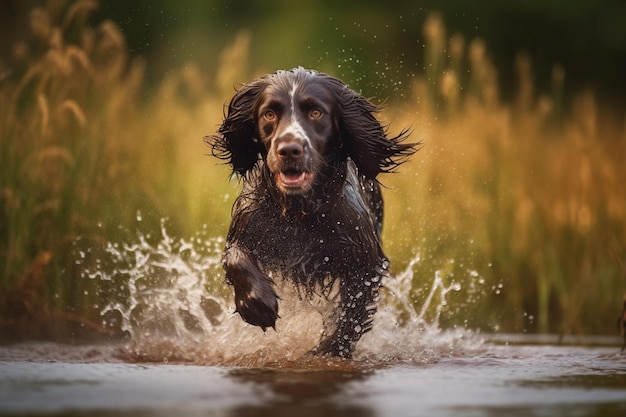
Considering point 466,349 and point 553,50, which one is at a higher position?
point 553,50

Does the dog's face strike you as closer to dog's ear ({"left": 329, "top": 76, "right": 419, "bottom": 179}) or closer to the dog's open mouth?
the dog's open mouth

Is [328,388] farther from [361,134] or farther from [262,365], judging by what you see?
[361,134]

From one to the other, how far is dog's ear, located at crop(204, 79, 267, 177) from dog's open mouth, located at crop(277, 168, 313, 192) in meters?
0.57

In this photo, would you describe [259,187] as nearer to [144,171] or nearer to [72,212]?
[72,212]

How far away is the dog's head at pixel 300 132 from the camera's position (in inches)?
188

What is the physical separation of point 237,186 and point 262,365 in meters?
1.35

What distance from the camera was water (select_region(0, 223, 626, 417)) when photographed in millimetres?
3330

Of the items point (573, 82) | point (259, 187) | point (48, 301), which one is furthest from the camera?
point (573, 82)

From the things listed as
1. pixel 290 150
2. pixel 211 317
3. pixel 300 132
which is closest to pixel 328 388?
pixel 290 150

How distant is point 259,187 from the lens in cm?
519

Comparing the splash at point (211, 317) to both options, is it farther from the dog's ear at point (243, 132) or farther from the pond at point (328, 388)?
the dog's ear at point (243, 132)

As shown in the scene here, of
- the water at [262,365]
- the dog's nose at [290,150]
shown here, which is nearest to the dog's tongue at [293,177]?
the dog's nose at [290,150]

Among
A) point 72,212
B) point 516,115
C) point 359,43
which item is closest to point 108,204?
point 72,212

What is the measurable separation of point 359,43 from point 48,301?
5.99 meters
